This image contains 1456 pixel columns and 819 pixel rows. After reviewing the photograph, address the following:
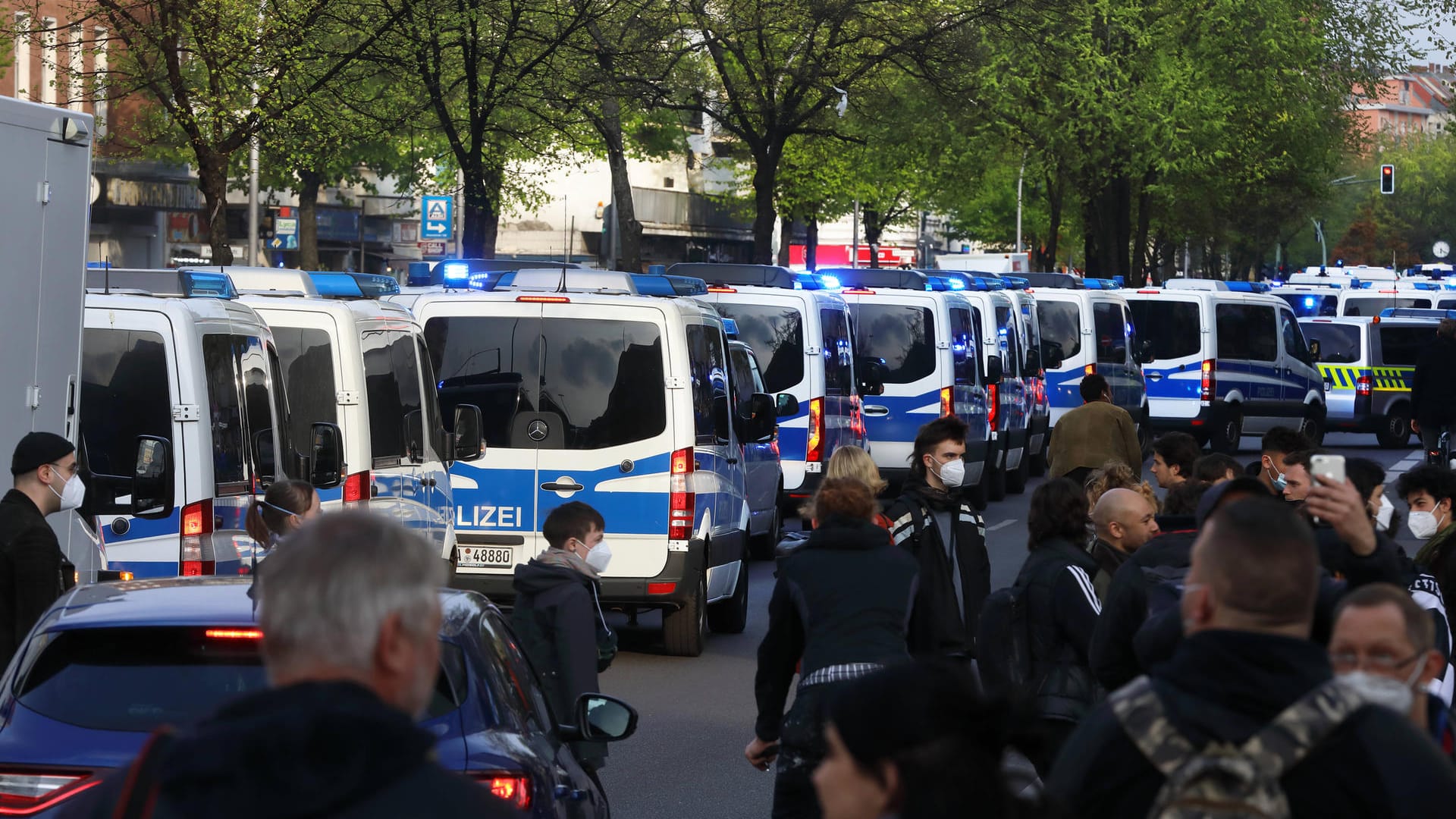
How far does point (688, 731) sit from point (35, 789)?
5582 mm

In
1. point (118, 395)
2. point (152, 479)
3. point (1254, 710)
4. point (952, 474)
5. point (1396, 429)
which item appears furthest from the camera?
point (1396, 429)

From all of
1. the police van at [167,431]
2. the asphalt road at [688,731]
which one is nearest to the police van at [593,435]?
the asphalt road at [688,731]

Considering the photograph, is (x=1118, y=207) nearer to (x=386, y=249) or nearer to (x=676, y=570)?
(x=386, y=249)

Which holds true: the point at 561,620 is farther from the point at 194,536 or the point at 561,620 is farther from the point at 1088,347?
the point at 1088,347

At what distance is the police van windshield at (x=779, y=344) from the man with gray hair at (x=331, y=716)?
46.9ft

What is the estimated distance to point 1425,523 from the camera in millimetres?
7457

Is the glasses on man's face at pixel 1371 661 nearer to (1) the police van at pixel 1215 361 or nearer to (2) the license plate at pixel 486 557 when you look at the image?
(2) the license plate at pixel 486 557

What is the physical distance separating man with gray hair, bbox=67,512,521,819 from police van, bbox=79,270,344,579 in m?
5.69

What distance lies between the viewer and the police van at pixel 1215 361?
90.4 feet

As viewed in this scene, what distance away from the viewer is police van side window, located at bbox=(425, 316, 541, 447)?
11.6m

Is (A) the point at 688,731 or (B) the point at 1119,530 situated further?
(A) the point at 688,731

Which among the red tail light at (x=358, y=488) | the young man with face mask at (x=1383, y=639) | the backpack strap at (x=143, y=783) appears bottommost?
the red tail light at (x=358, y=488)

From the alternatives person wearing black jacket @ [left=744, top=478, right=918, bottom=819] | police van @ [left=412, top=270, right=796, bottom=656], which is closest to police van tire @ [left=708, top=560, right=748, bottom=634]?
police van @ [left=412, top=270, right=796, bottom=656]

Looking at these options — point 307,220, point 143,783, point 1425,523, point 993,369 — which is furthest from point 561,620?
point 307,220
